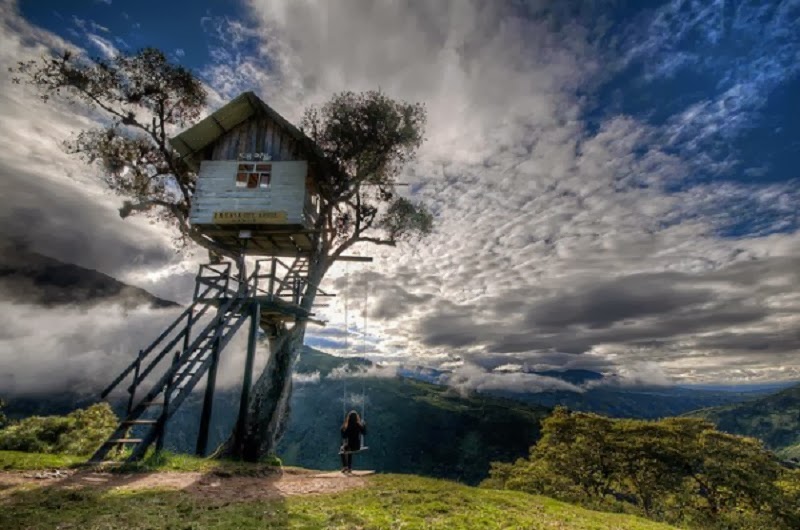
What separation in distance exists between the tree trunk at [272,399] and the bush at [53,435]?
6.54 m

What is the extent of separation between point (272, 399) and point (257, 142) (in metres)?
13.5

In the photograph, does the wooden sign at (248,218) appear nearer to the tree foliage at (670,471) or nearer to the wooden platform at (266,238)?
the wooden platform at (266,238)

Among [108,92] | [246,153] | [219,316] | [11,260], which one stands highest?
[11,260]

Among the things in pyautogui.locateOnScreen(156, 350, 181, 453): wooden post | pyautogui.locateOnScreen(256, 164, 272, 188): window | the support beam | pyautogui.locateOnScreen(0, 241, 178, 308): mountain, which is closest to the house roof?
pyautogui.locateOnScreen(256, 164, 272, 188): window

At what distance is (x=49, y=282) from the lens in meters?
146

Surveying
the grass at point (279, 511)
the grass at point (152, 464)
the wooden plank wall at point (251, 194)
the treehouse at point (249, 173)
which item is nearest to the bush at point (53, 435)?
the grass at point (152, 464)

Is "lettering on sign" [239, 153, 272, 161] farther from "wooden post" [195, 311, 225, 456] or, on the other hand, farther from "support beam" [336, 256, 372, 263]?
"wooden post" [195, 311, 225, 456]

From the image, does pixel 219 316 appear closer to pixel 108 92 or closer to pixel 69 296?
pixel 108 92

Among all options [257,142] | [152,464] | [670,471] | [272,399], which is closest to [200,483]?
[152,464]

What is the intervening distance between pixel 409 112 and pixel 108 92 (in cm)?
1467

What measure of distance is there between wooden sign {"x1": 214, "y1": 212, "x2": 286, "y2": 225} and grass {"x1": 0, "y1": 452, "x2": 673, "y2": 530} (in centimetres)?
1169

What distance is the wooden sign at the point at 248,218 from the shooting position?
19797 mm

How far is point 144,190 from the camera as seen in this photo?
827 inches

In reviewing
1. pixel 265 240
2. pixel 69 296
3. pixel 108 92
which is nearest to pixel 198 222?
pixel 265 240
